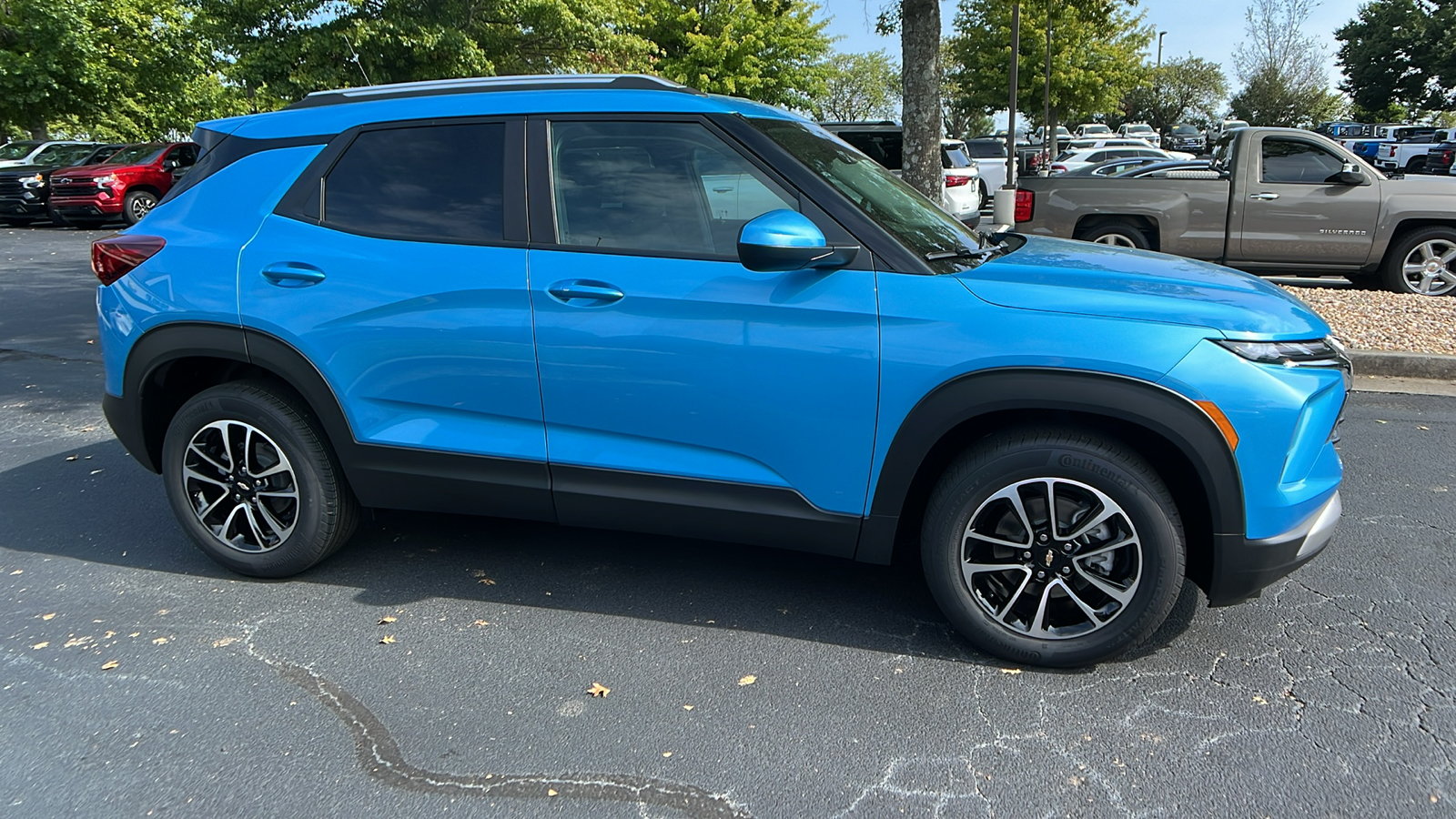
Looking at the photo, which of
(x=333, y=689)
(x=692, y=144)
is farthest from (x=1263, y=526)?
(x=333, y=689)

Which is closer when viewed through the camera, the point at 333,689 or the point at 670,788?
the point at 670,788

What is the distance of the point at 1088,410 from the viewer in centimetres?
297

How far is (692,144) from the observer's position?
134 inches

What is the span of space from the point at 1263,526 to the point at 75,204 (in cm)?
2342

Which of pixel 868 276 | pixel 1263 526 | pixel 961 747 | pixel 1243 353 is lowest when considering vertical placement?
pixel 961 747

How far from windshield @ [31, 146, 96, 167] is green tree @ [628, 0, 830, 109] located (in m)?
14.1

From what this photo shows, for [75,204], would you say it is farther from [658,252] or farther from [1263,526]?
[1263,526]

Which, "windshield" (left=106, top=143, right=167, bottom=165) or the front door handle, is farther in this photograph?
"windshield" (left=106, top=143, right=167, bottom=165)

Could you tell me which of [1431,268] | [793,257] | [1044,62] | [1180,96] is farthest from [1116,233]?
[1180,96]

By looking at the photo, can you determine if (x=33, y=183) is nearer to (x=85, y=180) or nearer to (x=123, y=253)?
(x=85, y=180)

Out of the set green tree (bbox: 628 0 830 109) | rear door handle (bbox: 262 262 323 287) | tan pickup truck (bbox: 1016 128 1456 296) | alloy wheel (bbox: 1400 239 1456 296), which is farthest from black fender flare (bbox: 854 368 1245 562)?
green tree (bbox: 628 0 830 109)

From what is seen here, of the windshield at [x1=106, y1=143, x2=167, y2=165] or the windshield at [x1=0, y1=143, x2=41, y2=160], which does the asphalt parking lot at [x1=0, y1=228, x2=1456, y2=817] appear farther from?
the windshield at [x1=0, y1=143, x2=41, y2=160]

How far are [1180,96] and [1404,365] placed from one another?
62.8m

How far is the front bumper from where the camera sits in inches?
117
